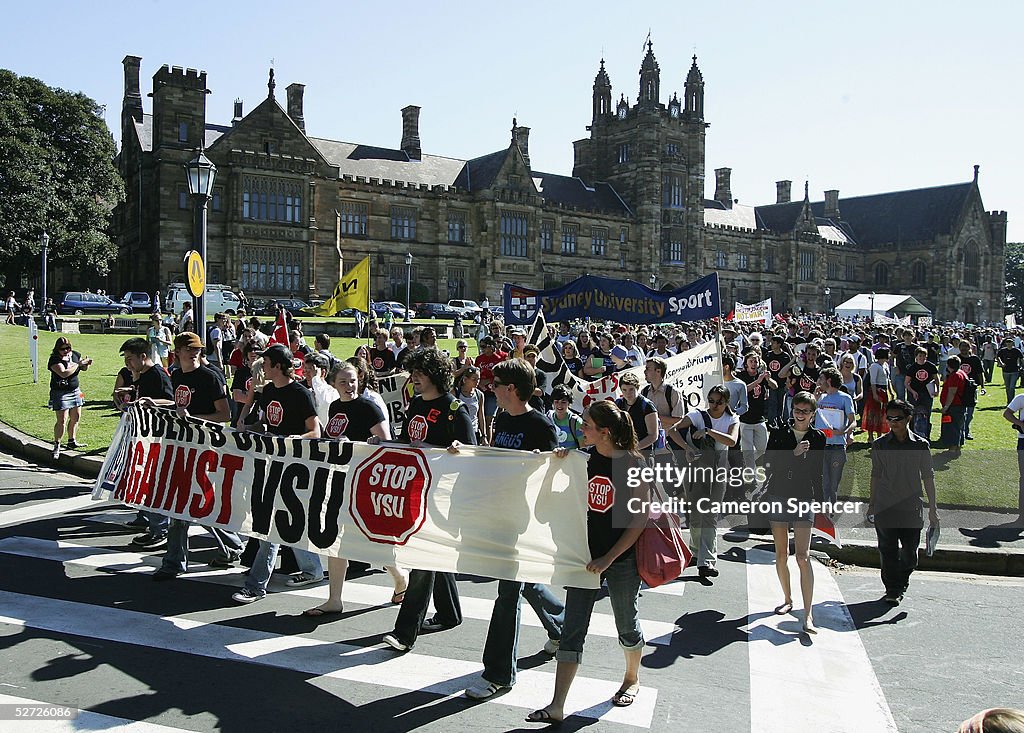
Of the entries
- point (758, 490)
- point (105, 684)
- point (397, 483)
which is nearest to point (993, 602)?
point (758, 490)

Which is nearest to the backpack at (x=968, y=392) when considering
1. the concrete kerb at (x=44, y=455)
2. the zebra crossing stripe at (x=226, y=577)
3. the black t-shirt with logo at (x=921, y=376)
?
the black t-shirt with logo at (x=921, y=376)

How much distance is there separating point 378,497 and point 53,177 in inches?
1761

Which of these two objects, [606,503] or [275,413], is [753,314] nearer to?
[275,413]

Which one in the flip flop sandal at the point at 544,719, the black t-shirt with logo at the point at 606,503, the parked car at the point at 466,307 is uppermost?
the parked car at the point at 466,307

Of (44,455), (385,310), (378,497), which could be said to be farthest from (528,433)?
(385,310)

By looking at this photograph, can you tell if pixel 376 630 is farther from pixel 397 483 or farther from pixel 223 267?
pixel 223 267

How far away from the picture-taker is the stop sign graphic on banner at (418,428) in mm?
6246

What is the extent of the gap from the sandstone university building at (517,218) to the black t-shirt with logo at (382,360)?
1388 inches

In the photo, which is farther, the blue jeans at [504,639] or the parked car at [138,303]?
the parked car at [138,303]

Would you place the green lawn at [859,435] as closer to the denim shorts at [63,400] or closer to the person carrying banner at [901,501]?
the denim shorts at [63,400]

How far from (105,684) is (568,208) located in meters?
62.4

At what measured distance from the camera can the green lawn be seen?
11.3 metres

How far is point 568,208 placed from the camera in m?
65.4

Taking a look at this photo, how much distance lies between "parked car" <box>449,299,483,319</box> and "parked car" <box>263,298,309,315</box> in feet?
32.2
